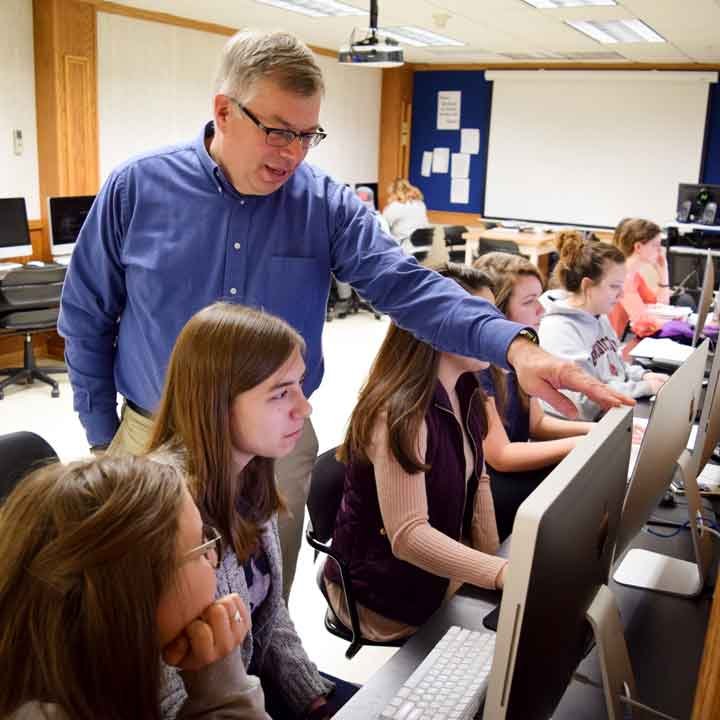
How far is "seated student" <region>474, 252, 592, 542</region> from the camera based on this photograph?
2359 millimetres

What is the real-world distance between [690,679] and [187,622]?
859 mm

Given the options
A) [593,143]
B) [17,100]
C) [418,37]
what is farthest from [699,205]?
[17,100]

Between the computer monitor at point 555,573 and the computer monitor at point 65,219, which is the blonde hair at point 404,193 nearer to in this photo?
the computer monitor at point 65,219

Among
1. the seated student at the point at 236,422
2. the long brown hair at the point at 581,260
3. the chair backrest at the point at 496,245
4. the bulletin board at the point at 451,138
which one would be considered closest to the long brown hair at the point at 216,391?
the seated student at the point at 236,422

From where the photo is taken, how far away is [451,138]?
10.1 meters

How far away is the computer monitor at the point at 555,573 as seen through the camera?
815 mm

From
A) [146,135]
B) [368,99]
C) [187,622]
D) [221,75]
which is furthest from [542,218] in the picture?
[187,622]

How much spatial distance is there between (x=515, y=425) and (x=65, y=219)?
423cm

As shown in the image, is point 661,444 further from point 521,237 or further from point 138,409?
point 521,237

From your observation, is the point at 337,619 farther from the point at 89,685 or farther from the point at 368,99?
the point at 368,99

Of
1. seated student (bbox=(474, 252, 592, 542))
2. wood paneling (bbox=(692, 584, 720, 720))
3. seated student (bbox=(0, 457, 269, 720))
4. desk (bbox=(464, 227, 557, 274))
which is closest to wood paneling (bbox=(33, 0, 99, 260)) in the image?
desk (bbox=(464, 227, 557, 274))

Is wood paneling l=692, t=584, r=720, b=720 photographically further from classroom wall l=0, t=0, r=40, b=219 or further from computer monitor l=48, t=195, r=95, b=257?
classroom wall l=0, t=0, r=40, b=219

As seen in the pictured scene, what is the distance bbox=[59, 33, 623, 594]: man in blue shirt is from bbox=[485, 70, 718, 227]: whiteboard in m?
7.96

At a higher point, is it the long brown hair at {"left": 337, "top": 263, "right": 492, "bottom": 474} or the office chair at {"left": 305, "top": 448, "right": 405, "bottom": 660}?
the long brown hair at {"left": 337, "top": 263, "right": 492, "bottom": 474}
